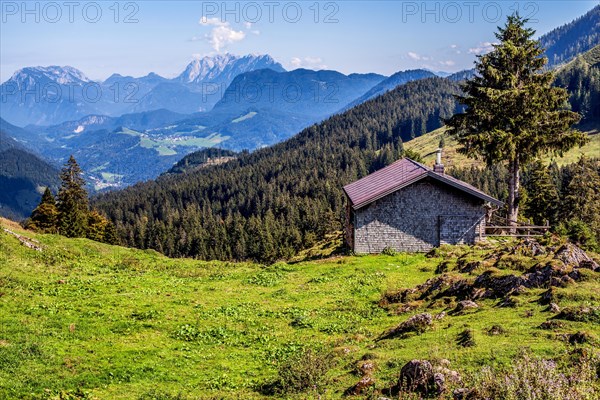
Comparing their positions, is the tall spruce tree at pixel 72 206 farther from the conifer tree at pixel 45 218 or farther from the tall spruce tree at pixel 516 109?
the tall spruce tree at pixel 516 109

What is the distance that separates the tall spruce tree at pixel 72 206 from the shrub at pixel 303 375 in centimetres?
6259

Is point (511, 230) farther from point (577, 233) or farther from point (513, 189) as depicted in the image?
point (577, 233)

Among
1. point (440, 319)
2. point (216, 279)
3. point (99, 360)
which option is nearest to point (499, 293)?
point (440, 319)

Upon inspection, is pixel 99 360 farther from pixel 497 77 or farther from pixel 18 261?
pixel 497 77

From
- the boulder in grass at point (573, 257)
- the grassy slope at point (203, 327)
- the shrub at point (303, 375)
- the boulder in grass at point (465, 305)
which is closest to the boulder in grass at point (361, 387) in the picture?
the grassy slope at point (203, 327)

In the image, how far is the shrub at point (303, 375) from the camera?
11.4 m

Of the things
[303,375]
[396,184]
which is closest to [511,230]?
[396,184]

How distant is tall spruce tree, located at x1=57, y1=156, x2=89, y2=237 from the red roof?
151 feet

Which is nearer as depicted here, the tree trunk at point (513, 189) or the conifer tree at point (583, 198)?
the tree trunk at point (513, 189)

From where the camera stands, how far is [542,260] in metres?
20.4

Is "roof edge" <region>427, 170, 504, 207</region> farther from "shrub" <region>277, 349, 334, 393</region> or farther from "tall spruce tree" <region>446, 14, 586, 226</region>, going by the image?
"shrub" <region>277, 349, 334, 393</region>

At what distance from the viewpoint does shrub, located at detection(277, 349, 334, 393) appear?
11.4 metres

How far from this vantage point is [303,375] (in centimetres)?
1165

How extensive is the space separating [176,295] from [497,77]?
29.1 metres
